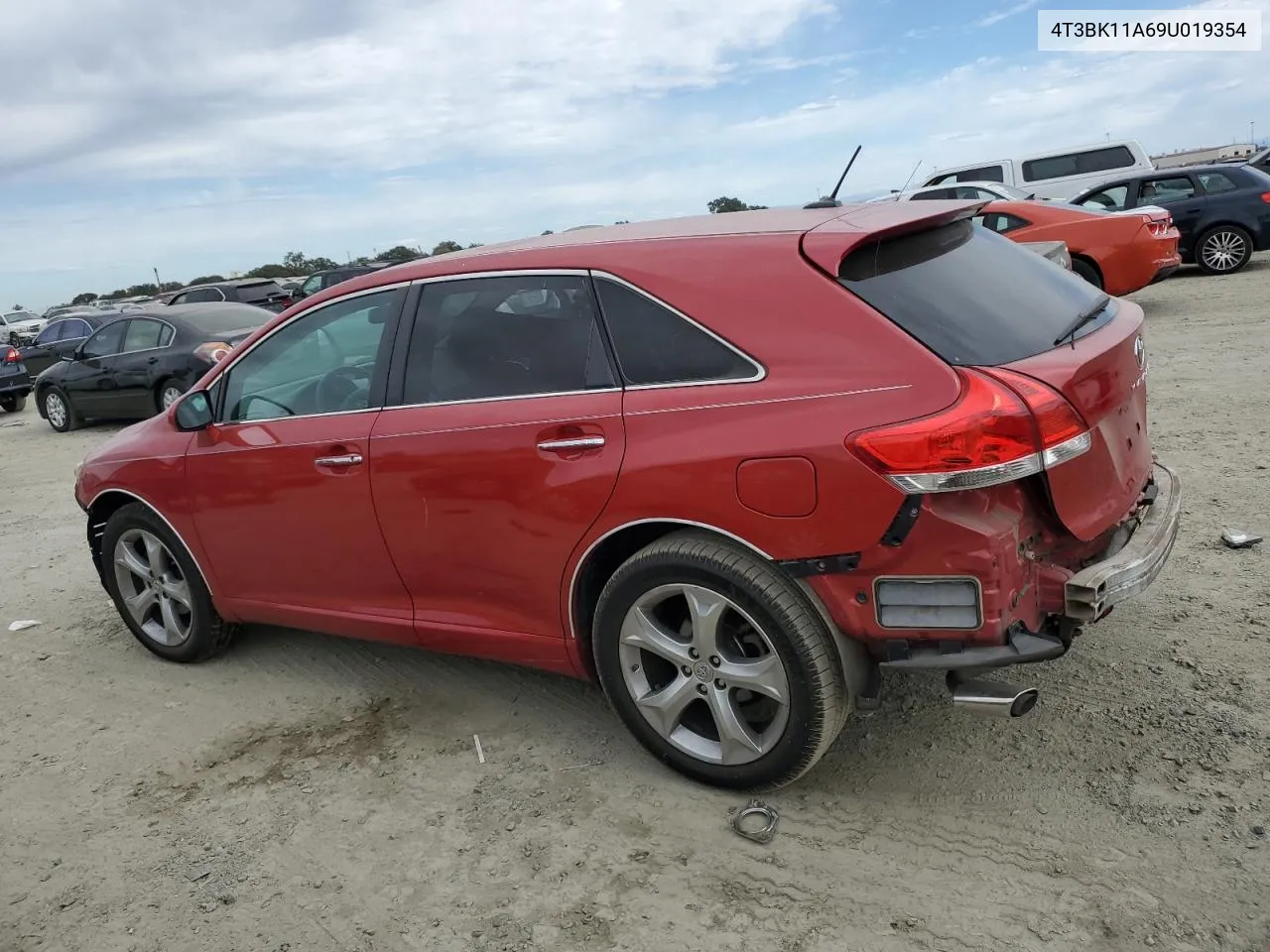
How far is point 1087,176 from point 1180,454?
1658cm

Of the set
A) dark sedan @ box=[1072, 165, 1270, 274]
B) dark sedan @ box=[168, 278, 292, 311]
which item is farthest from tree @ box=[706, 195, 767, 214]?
dark sedan @ box=[168, 278, 292, 311]

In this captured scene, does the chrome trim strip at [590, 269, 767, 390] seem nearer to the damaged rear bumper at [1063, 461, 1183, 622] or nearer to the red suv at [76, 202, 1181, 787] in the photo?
the red suv at [76, 202, 1181, 787]

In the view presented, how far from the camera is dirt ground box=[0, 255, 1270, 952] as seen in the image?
8.66 feet

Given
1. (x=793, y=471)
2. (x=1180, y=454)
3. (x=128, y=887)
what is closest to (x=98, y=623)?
(x=128, y=887)

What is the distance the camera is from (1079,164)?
2056 centimetres

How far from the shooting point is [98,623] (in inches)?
211

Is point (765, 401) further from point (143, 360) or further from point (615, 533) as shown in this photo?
point (143, 360)

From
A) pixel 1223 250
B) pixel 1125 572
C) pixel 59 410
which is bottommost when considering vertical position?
pixel 1223 250

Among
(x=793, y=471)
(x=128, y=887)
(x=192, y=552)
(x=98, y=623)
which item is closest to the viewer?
(x=793, y=471)

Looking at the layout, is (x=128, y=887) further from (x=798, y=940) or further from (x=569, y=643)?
(x=798, y=940)

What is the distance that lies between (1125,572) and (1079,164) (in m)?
20.4

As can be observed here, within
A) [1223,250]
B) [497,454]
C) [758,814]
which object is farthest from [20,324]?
[758,814]

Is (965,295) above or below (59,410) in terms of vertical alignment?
above

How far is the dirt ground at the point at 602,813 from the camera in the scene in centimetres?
264
